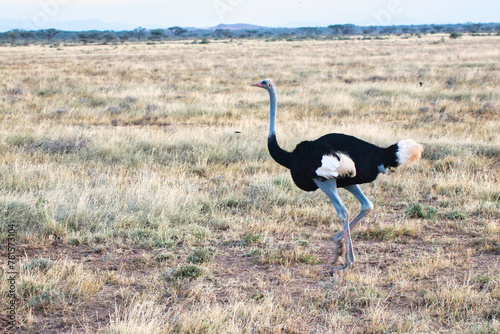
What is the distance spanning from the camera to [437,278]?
4.74 meters

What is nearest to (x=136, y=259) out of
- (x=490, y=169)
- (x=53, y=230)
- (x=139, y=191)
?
(x=53, y=230)

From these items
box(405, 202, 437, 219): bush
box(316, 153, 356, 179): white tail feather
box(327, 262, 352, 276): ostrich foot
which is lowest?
box(327, 262, 352, 276): ostrich foot

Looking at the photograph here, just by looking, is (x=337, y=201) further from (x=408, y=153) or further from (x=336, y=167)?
(x=408, y=153)

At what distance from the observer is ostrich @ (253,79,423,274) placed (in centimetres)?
474

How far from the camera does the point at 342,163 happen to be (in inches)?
185

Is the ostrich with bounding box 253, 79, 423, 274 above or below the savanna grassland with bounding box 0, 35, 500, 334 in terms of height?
above

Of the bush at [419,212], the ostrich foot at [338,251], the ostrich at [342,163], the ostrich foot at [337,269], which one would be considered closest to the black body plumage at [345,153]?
the ostrich at [342,163]

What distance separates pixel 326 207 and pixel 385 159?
207 cm

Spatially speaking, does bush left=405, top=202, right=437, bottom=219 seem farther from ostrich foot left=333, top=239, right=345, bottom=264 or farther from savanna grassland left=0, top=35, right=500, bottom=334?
ostrich foot left=333, top=239, right=345, bottom=264

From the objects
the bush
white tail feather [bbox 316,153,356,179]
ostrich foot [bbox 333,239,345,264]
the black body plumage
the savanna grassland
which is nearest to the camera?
the savanna grassland

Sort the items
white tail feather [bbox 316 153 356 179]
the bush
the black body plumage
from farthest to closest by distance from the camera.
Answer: the bush
the black body plumage
white tail feather [bbox 316 153 356 179]

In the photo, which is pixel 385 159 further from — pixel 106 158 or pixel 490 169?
pixel 106 158

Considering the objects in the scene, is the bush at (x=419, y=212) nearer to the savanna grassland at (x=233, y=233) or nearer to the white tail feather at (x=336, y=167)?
the savanna grassland at (x=233, y=233)

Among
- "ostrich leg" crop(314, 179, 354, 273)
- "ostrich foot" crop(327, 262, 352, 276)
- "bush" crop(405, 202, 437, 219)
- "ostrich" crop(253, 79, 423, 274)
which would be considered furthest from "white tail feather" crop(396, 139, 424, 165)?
"bush" crop(405, 202, 437, 219)
